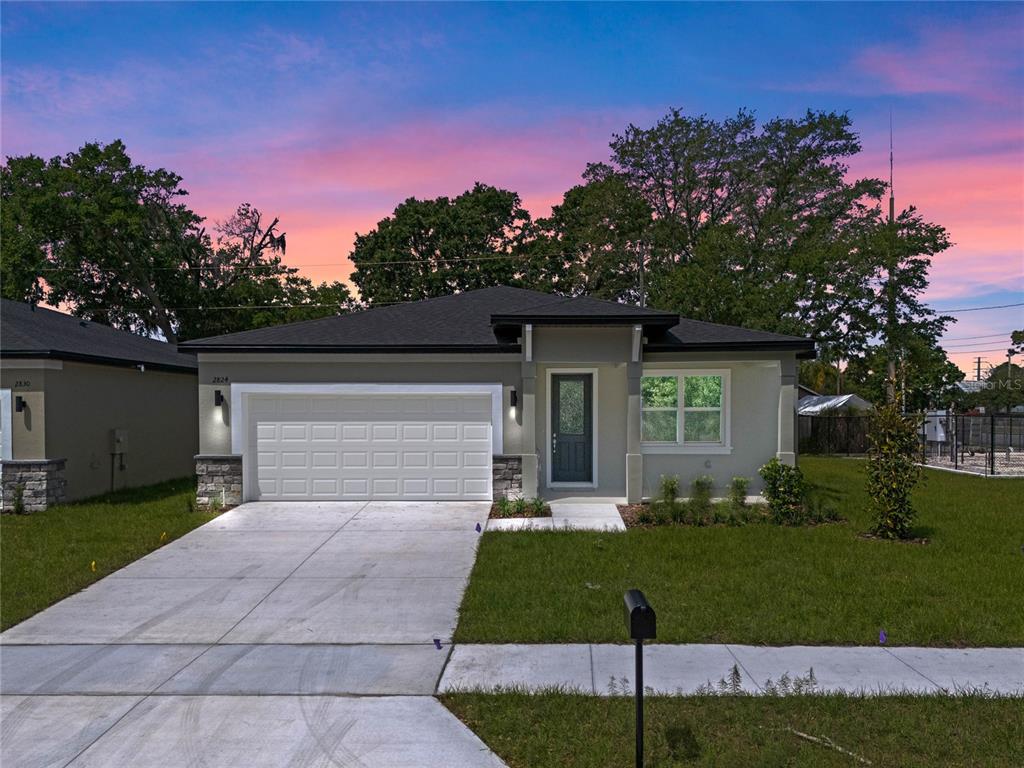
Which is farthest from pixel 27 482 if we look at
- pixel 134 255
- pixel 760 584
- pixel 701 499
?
pixel 134 255

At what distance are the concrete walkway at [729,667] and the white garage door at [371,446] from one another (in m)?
7.53

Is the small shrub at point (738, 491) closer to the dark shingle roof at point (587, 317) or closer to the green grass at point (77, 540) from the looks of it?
the dark shingle roof at point (587, 317)

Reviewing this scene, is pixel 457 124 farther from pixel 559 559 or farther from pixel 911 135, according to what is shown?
pixel 911 135

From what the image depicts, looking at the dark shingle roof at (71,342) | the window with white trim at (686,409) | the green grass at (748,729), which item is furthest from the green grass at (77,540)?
the window with white trim at (686,409)

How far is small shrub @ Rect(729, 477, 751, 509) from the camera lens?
12792mm

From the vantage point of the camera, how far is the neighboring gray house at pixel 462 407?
13461mm

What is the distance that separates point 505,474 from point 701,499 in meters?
3.74

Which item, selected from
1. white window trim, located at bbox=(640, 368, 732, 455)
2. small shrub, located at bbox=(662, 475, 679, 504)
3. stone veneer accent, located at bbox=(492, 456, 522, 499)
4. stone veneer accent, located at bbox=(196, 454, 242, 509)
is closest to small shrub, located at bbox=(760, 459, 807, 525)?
white window trim, located at bbox=(640, 368, 732, 455)

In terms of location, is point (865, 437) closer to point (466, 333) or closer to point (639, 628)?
point (466, 333)

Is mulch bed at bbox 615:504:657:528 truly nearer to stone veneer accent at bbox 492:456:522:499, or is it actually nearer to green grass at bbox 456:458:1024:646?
green grass at bbox 456:458:1024:646

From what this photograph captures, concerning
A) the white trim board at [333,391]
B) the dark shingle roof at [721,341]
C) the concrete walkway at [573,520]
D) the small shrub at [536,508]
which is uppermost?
the dark shingle roof at [721,341]

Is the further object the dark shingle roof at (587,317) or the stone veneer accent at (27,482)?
the stone veneer accent at (27,482)

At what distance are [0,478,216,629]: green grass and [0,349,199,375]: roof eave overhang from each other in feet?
9.73

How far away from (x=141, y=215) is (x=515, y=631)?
108ft
